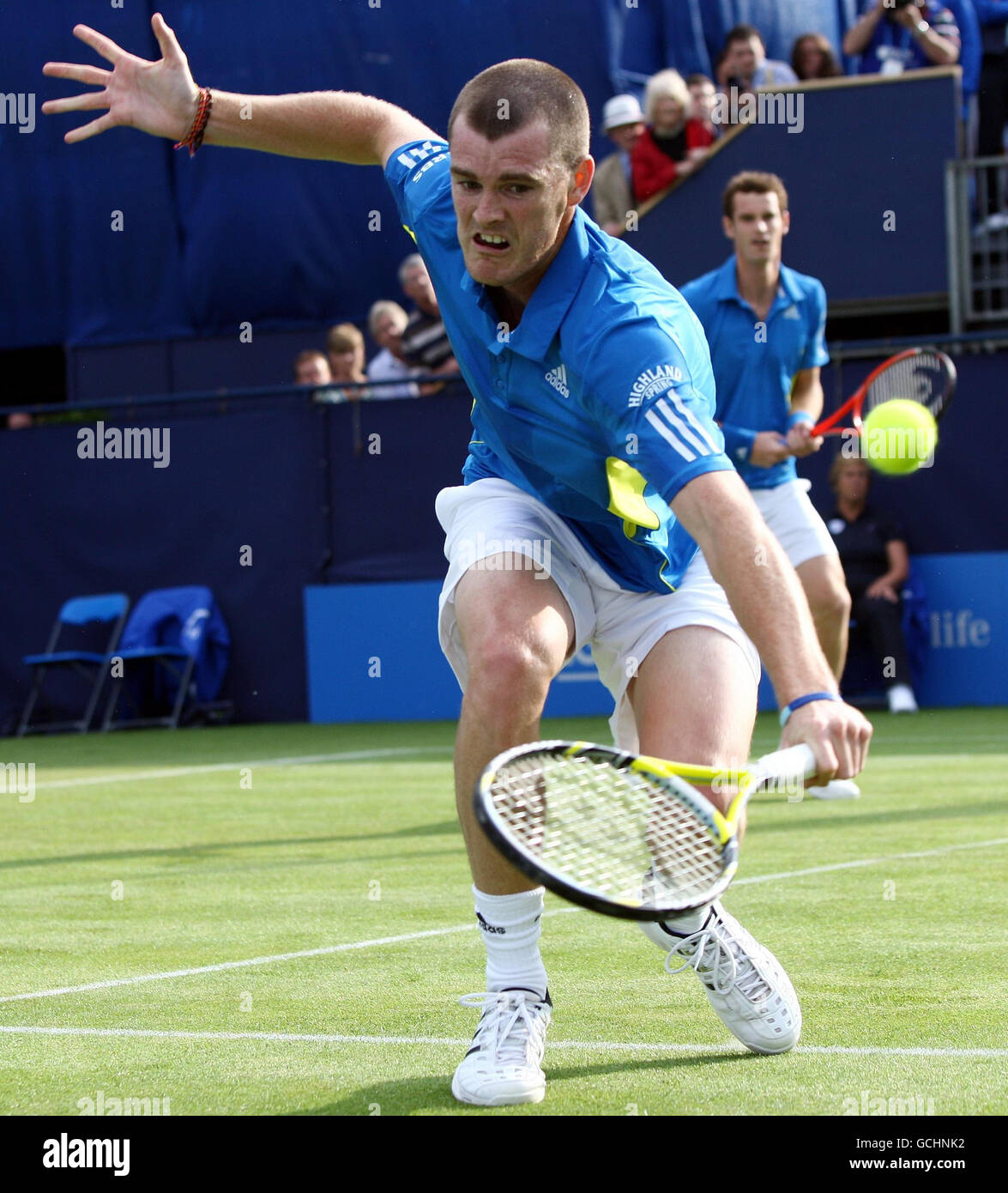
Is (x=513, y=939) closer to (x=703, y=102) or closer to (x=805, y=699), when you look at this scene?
(x=805, y=699)

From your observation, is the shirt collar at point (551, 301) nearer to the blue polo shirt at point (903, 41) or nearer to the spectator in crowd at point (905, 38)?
the spectator in crowd at point (905, 38)

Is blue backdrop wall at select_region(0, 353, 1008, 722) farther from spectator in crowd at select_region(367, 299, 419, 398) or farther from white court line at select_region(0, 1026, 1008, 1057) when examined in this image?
white court line at select_region(0, 1026, 1008, 1057)

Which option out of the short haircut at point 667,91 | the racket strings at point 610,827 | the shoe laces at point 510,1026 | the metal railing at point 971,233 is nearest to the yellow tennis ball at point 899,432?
the metal railing at point 971,233

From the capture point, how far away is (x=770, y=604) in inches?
107

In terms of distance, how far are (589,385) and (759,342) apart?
181 inches

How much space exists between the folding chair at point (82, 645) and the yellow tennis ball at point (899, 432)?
6639 mm

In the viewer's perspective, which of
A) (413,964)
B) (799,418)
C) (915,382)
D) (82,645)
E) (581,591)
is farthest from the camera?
(82,645)

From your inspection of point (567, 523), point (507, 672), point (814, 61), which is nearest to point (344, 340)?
point (814, 61)

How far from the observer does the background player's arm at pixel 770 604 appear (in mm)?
2512

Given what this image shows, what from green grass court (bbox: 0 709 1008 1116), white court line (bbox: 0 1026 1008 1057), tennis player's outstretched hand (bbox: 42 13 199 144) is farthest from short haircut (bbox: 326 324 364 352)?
white court line (bbox: 0 1026 1008 1057)

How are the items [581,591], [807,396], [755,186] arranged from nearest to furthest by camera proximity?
[581,591]
[755,186]
[807,396]

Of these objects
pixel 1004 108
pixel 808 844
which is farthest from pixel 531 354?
pixel 1004 108

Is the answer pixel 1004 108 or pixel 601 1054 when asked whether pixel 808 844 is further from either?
pixel 1004 108

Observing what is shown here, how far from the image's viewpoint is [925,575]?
Result: 11.9 m
